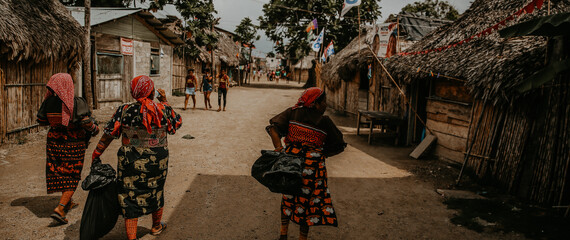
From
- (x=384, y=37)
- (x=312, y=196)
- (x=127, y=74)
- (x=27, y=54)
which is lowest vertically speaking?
(x=312, y=196)

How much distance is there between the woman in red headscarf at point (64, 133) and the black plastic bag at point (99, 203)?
0.78 m

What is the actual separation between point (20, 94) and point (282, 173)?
697 centimetres

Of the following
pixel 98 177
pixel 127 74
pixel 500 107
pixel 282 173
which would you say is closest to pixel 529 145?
pixel 500 107

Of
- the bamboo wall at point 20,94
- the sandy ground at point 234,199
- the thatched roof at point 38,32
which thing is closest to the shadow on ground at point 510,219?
the sandy ground at point 234,199

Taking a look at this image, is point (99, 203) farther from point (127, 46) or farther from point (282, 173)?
point (127, 46)

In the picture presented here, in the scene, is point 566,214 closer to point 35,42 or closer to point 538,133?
point 538,133

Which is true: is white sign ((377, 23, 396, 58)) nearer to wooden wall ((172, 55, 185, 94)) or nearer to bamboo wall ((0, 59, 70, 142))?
bamboo wall ((0, 59, 70, 142))

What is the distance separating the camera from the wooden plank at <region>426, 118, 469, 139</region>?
6833 mm

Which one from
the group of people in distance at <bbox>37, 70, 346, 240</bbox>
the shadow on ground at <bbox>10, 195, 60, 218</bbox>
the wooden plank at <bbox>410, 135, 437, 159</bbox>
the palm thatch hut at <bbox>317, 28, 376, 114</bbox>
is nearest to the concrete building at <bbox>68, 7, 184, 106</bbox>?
the palm thatch hut at <bbox>317, 28, 376, 114</bbox>

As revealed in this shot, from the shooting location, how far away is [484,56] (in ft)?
19.7

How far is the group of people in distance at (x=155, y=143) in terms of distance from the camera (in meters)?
3.08

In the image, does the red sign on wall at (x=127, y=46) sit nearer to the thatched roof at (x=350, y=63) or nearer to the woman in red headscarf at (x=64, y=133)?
the thatched roof at (x=350, y=63)

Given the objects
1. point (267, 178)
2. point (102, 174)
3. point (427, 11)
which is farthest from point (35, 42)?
point (427, 11)

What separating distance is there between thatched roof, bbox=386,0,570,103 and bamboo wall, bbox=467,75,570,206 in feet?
1.13
